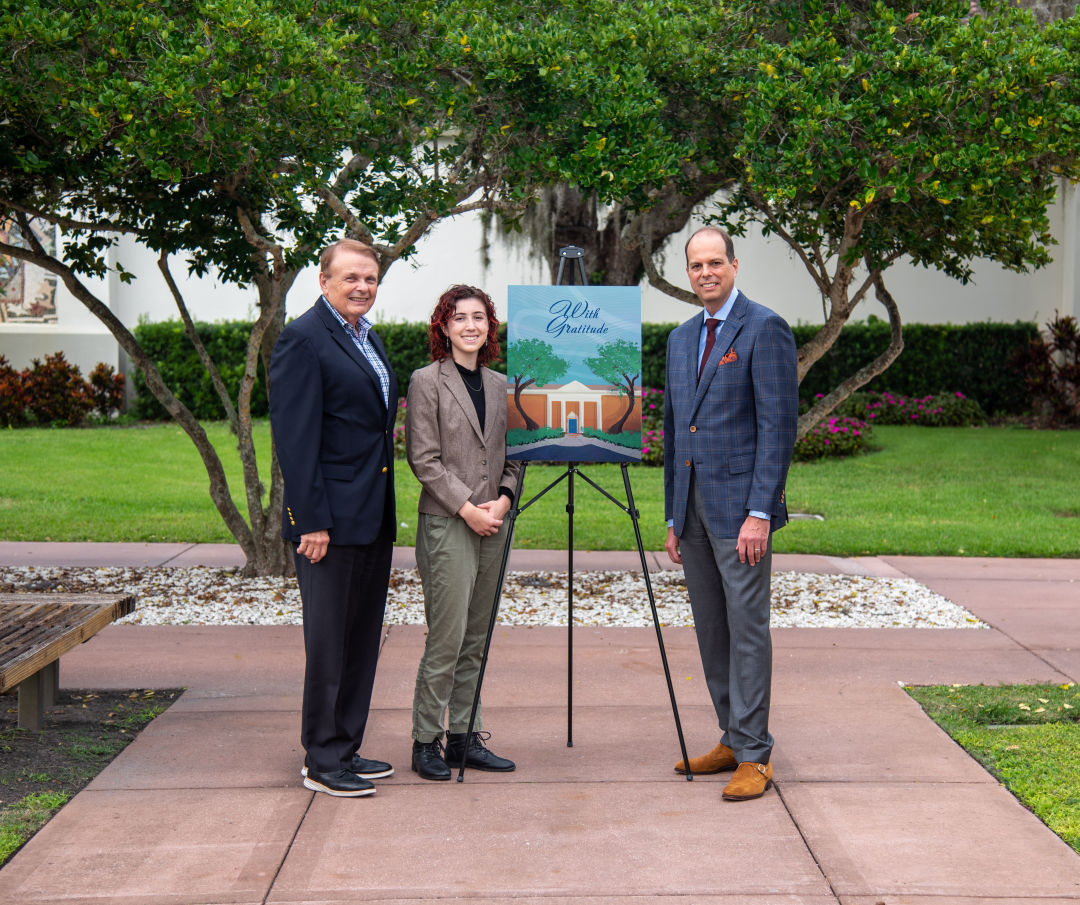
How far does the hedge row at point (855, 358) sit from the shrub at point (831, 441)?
317cm

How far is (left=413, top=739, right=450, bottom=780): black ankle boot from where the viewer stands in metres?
4.62

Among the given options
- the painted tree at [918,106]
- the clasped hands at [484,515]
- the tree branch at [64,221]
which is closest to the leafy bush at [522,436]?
the clasped hands at [484,515]

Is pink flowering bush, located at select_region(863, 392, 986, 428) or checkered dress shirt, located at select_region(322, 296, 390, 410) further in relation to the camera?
pink flowering bush, located at select_region(863, 392, 986, 428)

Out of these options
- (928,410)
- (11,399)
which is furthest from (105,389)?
(928,410)

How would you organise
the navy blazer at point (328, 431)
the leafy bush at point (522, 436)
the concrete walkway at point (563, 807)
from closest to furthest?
the concrete walkway at point (563, 807)
the navy blazer at point (328, 431)
the leafy bush at point (522, 436)

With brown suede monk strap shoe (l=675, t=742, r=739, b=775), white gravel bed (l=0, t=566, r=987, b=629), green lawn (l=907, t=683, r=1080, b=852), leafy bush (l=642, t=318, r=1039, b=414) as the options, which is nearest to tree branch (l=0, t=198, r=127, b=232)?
white gravel bed (l=0, t=566, r=987, b=629)

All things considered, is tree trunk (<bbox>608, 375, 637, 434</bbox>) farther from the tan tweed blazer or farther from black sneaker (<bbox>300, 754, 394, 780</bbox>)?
black sneaker (<bbox>300, 754, 394, 780</bbox>)

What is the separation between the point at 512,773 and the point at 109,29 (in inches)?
159

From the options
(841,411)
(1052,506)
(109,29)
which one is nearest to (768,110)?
(109,29)

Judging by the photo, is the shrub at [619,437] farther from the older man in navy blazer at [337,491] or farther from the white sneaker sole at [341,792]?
the white sneaker sole at [341,792]

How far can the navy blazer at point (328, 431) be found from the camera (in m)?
4.28

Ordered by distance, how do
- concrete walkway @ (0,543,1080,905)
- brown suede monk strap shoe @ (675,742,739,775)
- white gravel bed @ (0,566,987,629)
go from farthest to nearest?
white gravel bed @ (0,566,987,629) → brown suede monk strap shoe @ (675,742,739,775) → concrete walkway @ (0,543,1080,905)

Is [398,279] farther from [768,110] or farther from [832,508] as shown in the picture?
[768,110]

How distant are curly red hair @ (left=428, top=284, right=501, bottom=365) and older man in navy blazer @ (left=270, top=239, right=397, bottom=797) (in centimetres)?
27
